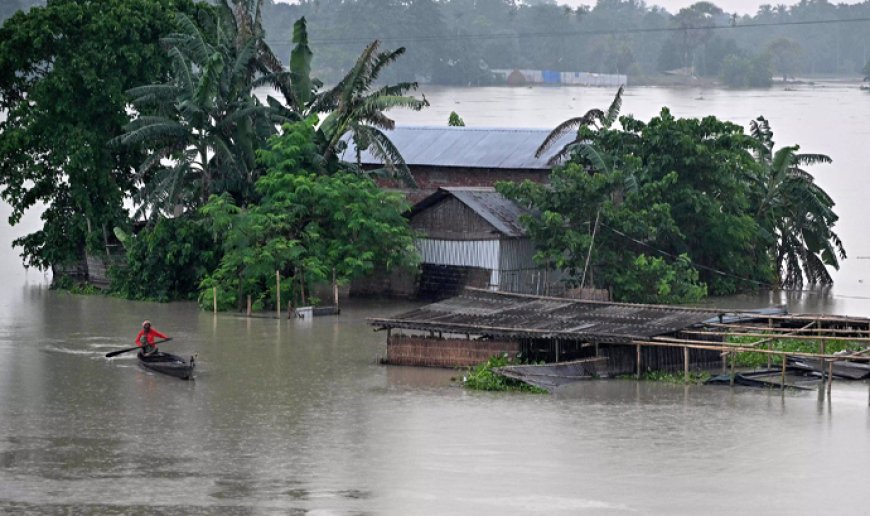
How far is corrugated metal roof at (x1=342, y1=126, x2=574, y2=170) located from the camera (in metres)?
30.2

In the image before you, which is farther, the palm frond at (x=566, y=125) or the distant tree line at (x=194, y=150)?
the palm frond at (x=566, y=125)

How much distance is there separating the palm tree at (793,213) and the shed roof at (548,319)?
330 inches

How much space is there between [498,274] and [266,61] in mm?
6267

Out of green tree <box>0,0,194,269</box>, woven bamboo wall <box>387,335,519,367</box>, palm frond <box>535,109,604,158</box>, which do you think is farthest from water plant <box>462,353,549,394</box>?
green tree <box>0,0,194,269</box>

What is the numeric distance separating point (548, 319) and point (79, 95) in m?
11.1

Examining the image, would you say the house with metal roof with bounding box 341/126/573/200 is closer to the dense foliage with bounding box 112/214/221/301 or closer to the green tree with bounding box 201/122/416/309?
the green tree with bounding box 201/122/416/309

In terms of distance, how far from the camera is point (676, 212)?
2869 centimetres

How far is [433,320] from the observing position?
21781 millimetres

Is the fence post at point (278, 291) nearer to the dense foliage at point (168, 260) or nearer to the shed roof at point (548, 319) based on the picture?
the dense foliage at point (168, 260)

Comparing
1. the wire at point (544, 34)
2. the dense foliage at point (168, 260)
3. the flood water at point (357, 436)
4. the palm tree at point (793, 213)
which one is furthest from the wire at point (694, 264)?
the wire at point (544, 34)

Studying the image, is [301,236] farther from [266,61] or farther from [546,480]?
[546,480]

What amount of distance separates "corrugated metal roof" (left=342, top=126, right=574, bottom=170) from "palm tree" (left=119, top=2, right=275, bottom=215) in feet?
13.2

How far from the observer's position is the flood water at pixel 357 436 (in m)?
15.1

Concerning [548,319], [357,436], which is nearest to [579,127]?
[548,319]
